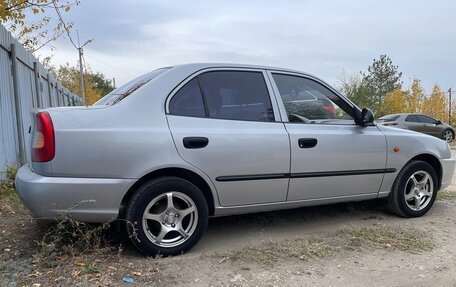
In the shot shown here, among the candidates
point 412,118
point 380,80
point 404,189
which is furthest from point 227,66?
point 380,80

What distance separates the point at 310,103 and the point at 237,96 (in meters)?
0.88

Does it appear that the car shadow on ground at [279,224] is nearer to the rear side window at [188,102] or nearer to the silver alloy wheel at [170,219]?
the silver alloy wheel at [170,219]

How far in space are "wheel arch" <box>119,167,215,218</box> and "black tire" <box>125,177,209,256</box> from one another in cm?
6

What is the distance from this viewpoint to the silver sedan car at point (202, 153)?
3311 millimetres

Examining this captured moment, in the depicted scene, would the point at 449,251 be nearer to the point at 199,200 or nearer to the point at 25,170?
the point at 199,200

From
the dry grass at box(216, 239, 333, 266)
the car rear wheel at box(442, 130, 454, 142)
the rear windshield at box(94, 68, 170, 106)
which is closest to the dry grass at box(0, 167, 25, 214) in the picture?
the rear windshield at box(94, 68, 170, 106)

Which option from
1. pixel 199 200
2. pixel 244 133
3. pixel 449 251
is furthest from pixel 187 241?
pixel 449 251

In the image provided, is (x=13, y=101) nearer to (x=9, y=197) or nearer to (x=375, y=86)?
(x=9, y=197)

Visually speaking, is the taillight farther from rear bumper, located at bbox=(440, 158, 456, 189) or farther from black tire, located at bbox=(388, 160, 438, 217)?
rear bumper, located at bbox=(440, 158, 456, 189)

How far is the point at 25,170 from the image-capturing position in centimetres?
365

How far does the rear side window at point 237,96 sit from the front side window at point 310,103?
0.22 meters

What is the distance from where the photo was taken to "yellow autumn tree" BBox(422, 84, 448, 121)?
93.6 ft

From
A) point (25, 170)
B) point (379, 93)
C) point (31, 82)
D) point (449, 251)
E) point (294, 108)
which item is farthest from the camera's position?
point (379, 93)

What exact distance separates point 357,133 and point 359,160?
0.28 metres
